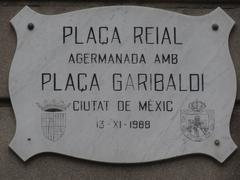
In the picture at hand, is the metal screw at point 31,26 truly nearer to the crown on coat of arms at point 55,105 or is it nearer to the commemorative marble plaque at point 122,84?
the commemorative marble plaque at point 122,84

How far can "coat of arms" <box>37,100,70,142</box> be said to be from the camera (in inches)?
194

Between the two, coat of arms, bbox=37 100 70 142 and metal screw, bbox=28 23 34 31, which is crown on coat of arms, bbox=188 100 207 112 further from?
metal screw, bbox=28 23 34 31

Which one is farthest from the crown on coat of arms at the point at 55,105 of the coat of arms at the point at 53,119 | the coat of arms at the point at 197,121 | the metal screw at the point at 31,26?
the coat of arms at the point at 197,121

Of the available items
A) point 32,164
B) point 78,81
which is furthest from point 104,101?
point 32,164

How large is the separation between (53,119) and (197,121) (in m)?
0.80

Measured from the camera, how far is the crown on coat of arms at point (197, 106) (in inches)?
197

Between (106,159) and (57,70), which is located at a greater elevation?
(57,70)

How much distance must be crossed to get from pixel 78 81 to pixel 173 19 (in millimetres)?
654

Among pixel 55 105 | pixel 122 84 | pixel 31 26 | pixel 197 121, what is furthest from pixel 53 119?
pixel 197 121

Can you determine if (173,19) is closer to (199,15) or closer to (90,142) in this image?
(199,15)

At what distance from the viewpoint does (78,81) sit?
4.98 meters

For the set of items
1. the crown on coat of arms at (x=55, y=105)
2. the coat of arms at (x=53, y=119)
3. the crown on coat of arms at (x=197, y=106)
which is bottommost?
the coat of arms at (x=53, y=119)

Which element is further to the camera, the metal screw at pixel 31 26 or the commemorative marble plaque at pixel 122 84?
the metal screw at pixel 31 26

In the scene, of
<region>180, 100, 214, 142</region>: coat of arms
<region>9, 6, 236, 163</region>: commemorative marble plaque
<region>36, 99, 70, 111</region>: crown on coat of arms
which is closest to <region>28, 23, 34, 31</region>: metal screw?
<region>9, 6, 236, 163</region>: commemorative marble plaque
